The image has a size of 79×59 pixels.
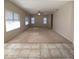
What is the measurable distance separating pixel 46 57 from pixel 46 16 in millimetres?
16620

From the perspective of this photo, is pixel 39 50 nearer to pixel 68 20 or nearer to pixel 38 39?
pixel 38 39

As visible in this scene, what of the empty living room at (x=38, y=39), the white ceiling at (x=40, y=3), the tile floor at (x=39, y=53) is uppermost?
the white ceiling at (x=40, y=3)

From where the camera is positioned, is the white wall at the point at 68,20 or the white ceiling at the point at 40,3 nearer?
the white wall at the point at 68,20

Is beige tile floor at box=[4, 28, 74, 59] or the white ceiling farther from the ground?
the white ceiling

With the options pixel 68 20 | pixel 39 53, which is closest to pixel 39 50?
pixel 39 53

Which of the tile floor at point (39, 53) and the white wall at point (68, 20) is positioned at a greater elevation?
the white wall at point (68, 20)

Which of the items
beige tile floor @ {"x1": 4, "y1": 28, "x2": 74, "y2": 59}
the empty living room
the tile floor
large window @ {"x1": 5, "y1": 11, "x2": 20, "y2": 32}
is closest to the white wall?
the empty living room

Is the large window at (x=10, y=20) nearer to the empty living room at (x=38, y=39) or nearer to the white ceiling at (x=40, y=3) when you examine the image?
the empty living room at (x=38, y=39)

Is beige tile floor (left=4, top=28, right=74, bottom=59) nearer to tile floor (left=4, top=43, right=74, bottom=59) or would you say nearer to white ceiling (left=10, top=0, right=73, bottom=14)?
tile floor (left=4, top=43, right=74, bottom=59)

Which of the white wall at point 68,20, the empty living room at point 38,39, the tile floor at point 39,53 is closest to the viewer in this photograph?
the tile floor at point 39,53

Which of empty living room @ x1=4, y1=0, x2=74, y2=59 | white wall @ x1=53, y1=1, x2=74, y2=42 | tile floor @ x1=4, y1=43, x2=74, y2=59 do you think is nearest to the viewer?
tile floor @ x1=4, y1=43, x2=74, y2=59

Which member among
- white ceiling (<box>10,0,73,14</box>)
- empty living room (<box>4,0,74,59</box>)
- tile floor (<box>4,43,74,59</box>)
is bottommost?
tile floor (<box>4,43,74,59</box>)

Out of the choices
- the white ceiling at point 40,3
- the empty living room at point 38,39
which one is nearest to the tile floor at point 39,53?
the empty living room at point 38,39

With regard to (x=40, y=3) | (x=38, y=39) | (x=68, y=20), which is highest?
(x=40, y=3)
